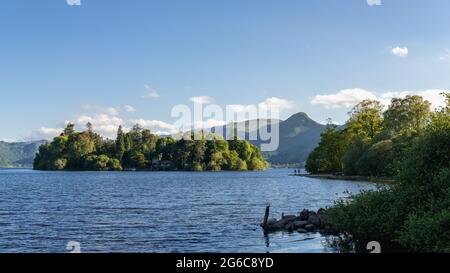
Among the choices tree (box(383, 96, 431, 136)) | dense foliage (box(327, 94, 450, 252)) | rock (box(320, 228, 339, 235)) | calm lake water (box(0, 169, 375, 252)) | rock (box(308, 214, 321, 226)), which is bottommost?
calm lake water (box(0, 169, 375, 252))

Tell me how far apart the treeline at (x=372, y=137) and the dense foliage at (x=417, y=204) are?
42.4m

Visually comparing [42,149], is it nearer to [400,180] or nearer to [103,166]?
[103,166]

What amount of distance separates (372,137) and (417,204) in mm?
89420

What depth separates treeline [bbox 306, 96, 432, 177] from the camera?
8281cm

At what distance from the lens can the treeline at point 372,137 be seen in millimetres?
82812

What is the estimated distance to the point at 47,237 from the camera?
3144 cm

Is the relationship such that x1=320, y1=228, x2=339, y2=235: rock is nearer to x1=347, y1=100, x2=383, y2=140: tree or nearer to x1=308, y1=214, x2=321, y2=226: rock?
x1=308, y1=214, x2=321, y2=226: rock

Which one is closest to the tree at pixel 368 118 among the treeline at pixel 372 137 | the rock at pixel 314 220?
the treeline at pixel 372 137

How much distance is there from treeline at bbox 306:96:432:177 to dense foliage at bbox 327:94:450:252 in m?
42.4

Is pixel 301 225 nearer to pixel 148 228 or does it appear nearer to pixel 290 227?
pixel 290 227

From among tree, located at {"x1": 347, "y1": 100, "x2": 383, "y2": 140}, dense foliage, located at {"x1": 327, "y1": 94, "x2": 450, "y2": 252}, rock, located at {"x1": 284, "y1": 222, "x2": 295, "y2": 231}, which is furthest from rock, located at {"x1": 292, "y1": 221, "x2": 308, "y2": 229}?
tree, located at {"x1": 347, "y1": 100, "x2": 383, "y2": 140}

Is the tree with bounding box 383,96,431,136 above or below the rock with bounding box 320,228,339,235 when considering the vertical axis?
above
